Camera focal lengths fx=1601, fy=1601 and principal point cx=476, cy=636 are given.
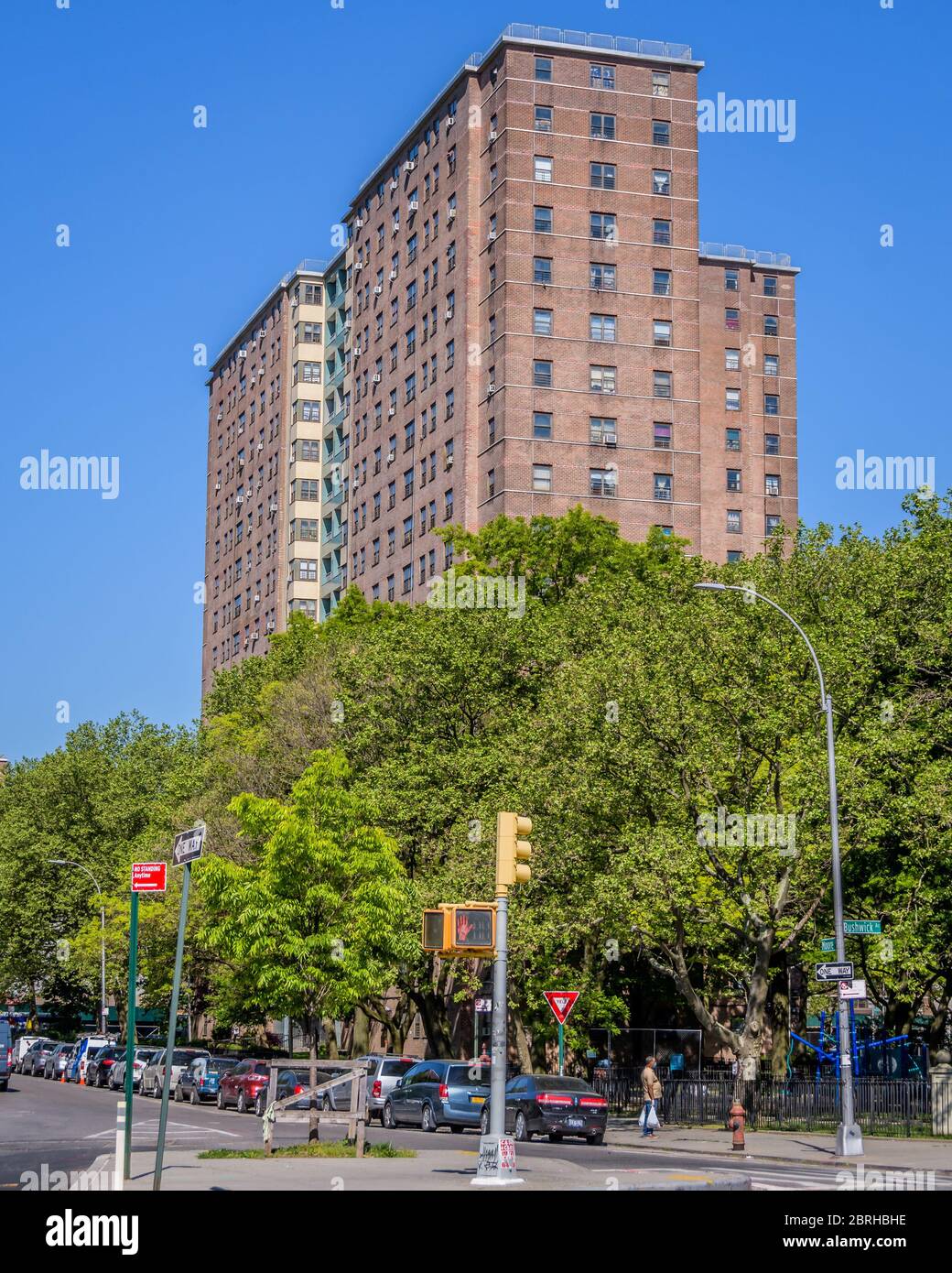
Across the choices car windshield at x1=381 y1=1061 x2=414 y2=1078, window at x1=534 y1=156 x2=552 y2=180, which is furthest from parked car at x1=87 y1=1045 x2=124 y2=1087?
A: window at x1=534 y1=156 x2=552 y2=180

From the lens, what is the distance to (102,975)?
7056 cm

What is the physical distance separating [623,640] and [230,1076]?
15677 millimetres

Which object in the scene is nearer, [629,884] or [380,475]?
[629,884]

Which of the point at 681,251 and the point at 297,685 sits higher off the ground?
the point at 681,251

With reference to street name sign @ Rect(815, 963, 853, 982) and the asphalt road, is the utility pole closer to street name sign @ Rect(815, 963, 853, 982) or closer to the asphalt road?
the asphalt road

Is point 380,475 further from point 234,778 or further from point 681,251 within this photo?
point 234,778

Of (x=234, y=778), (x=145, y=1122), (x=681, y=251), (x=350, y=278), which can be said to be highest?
(x=350, y=278)

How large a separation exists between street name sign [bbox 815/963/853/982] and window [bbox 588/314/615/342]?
5596cm

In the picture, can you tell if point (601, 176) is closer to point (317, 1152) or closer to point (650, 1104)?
point (650, 1104)

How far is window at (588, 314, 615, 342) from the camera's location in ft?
269

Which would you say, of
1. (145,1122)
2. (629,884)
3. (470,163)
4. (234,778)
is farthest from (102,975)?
(470,163)
